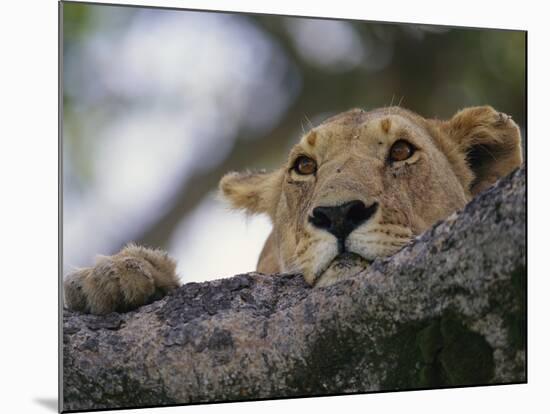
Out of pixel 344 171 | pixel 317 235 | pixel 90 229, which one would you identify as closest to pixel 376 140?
pixel 344 171

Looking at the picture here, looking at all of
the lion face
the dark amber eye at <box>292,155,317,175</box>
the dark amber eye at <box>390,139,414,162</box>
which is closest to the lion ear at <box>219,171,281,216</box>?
the lion face

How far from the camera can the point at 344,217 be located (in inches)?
169

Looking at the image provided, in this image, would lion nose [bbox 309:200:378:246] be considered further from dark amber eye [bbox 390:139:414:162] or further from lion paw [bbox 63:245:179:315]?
lion paw [bbox 63:245:179:315]

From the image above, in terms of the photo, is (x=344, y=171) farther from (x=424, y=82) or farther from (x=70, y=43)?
(x=70, y=43)

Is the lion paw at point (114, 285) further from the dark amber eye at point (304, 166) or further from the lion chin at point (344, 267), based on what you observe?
the dark amber eye at point (304, 166)

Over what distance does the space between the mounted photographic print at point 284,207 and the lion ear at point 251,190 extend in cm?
1

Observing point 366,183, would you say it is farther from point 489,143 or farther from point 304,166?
point 489,143

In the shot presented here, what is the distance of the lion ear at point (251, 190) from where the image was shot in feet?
17.3

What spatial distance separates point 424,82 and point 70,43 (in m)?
1.87

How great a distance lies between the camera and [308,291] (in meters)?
4.36

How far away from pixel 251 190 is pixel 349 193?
1.07 meters

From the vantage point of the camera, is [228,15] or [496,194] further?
[228,15]

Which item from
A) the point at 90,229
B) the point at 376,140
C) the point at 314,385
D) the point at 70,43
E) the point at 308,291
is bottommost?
the point at 314,385

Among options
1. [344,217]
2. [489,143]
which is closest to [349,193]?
[344,217]
